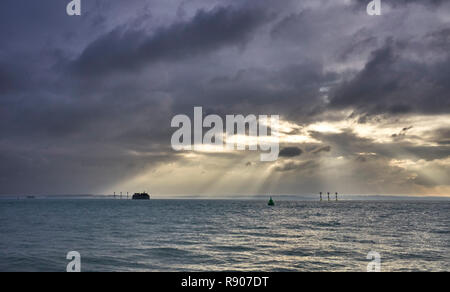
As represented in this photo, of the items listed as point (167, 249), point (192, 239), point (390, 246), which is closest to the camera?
point (167, 249)

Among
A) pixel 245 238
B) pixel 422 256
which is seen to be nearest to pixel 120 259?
pixel 245 238

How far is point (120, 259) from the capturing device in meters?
26.1
